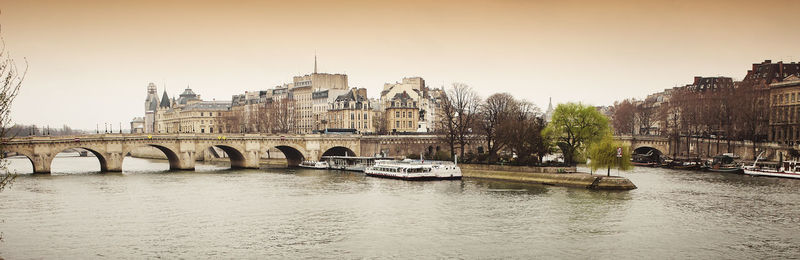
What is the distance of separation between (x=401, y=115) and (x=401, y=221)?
90.2 meters

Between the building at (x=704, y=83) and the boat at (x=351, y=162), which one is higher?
the building at (x=704, y=83)

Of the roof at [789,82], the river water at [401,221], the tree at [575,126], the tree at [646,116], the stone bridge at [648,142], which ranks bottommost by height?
the river water at [401,221]

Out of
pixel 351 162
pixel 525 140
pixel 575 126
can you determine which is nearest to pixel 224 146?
pixel 351 162

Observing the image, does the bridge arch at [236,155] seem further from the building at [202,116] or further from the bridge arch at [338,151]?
the building at [202,116]

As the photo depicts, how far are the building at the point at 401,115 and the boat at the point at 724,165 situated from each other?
5997 cm

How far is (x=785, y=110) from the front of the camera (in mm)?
88938

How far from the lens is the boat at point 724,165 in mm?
73062

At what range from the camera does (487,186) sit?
60219mm

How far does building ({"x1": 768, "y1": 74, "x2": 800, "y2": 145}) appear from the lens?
3406 inches

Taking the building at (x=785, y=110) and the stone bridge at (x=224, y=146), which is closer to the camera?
the stone bridge at (x=224, y=146)

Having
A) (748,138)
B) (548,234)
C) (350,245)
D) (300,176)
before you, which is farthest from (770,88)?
(350,245)

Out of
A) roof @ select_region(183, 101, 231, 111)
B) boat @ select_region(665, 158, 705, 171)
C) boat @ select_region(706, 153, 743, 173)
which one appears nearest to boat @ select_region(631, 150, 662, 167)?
boat @ select_region(665, 158, 705, 171)

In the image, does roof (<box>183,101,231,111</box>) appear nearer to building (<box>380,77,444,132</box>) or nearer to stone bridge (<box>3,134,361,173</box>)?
building (<box>380,77,444,132</box>)

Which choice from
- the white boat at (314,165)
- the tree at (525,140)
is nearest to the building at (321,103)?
the white boat at (314,165)
